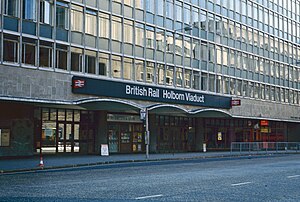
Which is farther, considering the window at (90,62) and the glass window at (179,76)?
the glass window at (179,76)

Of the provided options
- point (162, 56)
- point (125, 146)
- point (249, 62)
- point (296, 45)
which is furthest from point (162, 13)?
point (296, 45)

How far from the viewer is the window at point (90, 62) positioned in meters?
34.7

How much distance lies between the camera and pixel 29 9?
101ft

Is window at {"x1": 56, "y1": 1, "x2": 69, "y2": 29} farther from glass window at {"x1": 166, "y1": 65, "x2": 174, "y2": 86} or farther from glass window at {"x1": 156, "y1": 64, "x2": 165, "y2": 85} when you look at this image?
glass window at {"x1": 166, "y1": 65, "x2": 174, "y2": 86}

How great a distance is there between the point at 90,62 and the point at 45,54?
4267 mm

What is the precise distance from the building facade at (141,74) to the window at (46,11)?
0.25ft

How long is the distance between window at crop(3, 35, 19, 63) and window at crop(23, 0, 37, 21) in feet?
5.81

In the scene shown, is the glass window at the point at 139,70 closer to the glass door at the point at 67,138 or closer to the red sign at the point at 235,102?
the glass door at the point at 67,138

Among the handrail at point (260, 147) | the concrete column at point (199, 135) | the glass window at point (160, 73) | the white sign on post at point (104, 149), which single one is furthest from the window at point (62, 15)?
the concrete column at point (199, 135)

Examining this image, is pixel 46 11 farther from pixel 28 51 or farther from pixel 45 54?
pixel 28 51

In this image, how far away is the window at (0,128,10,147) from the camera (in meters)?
31.1

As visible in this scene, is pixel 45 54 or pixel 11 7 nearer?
pixel 11 7

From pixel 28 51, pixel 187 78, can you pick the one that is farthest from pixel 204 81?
pixel 28 51

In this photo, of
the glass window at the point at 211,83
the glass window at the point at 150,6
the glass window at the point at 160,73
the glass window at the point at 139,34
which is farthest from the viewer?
the glass window at the point at 211,83
